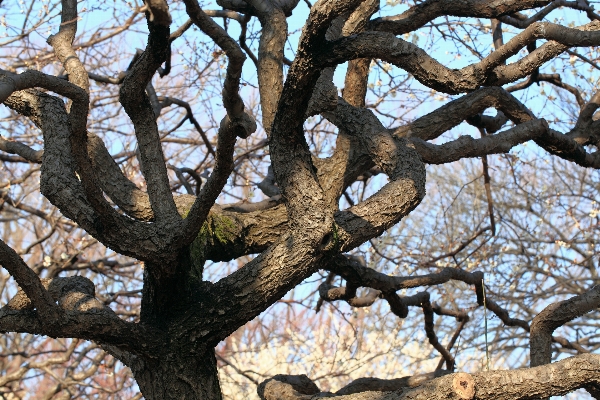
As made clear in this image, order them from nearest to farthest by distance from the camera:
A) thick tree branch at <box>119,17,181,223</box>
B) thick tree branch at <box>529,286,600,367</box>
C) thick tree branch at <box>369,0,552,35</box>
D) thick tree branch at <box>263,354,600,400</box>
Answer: thick tree branch at <box>263,354,600,400</box>
thick tree branch at <box>119,17,181,223</box>
thick tree branch at <box>529,286,600,367</box>
thick tree branch at <box>369,0,552,35</box>

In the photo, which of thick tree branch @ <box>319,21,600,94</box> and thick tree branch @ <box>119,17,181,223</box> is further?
thick tree branch @ <box>119,17,181,223</box>

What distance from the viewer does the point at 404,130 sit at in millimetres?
4191

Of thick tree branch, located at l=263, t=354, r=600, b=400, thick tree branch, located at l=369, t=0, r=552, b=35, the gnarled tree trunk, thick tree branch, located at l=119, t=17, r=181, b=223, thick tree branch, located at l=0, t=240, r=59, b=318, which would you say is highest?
thick tree branch, located at l=369, t=0, r=552, b=35

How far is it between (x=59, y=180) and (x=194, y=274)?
89 centimetres

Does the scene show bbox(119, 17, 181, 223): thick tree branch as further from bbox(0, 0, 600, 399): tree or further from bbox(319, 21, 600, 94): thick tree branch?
bbox(319, 21, 600, 94): thick tree branch

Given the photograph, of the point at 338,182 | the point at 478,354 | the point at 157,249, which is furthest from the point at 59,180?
the point at 478,354

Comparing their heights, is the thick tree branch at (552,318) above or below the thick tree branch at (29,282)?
below

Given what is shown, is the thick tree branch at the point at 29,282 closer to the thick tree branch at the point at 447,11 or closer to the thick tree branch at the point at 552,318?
the thick tree branch at the point at 552,318

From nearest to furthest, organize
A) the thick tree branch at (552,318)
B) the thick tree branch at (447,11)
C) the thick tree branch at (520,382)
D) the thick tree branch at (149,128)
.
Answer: the thick tree branch at (520,382), the thick tree branch at (149,128), the thick tree branch at (552,318), the thick tree branch at (447,11)

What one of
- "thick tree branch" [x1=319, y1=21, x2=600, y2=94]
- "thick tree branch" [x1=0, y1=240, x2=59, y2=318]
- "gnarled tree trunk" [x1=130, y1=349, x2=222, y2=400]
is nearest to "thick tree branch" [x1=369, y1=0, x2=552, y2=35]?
"thick tree branch" [x1=319, y1=21, x2=600, y2=94]

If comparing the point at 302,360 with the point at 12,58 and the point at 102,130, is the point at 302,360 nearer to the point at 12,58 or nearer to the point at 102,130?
the point at 102,130

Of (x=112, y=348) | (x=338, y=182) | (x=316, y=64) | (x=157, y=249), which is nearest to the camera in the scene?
(x=316, y=64)

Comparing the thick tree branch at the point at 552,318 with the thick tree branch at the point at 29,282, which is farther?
the thick tree branch at the point at 552,318

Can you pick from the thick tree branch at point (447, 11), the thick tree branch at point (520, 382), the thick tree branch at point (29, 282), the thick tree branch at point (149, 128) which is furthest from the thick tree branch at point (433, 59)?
the thick tree branch at point (29, 282)
